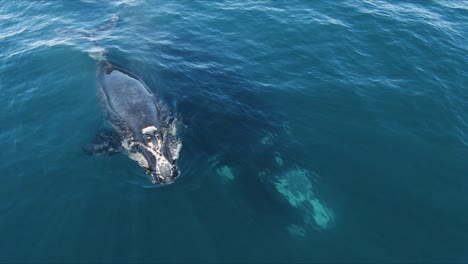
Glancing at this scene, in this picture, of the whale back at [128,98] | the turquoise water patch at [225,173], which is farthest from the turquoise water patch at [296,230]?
the whale back at [128,98]

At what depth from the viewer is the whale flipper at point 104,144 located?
32375 millimetres

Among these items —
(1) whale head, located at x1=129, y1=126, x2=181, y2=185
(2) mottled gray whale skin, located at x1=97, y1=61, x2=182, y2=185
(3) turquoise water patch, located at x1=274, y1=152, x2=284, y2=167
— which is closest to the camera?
(1) whale head, located at x1=129, y1=126, x2=181, y2=185

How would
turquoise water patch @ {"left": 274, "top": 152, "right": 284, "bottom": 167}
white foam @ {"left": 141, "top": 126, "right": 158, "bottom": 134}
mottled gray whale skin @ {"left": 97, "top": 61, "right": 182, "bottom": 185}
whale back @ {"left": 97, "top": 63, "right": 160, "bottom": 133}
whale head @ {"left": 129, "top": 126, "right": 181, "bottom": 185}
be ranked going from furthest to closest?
whale back @ {"left": 97, "top": 63, "right": 160, "bottom": 133} → white foam @ {"left": 141, "top": 126, "right": 158, "bottom": 134} → turquoise water patch @ {"left": 274, "top": 152, "right": 284, "bottom": 167} → mottled gray whale skin @ {"left": 97, "top": 61, "right": 182, "bottom": 185} → whale head @ {"left": 129, "top": 126, "right": 181, "bottom": 185}

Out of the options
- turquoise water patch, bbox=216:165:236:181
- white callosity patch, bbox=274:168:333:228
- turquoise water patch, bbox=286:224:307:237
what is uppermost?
turquoise water patch, bbox=216:165:236:181

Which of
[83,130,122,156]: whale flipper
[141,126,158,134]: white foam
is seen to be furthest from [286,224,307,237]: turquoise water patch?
[83,130,122,156]: whale flipper

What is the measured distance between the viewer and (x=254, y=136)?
34375 millimetres

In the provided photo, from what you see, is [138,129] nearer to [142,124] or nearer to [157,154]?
[142,124]

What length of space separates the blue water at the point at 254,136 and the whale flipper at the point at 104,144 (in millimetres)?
962

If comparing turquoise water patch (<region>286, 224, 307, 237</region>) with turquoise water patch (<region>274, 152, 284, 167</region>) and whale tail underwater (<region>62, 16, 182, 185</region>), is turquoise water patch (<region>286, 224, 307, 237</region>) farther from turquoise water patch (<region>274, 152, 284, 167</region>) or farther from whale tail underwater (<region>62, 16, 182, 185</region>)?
whale tail underwater (<region>62, 16, 182, 185</region>)

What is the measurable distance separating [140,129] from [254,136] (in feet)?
37.3

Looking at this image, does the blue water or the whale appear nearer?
the blue water

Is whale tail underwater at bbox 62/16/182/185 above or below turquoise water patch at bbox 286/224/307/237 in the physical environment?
above

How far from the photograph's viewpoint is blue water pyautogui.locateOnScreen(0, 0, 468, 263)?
26.0 metres

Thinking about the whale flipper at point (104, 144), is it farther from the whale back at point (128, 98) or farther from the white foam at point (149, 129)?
the white foam at point (149, 129)
